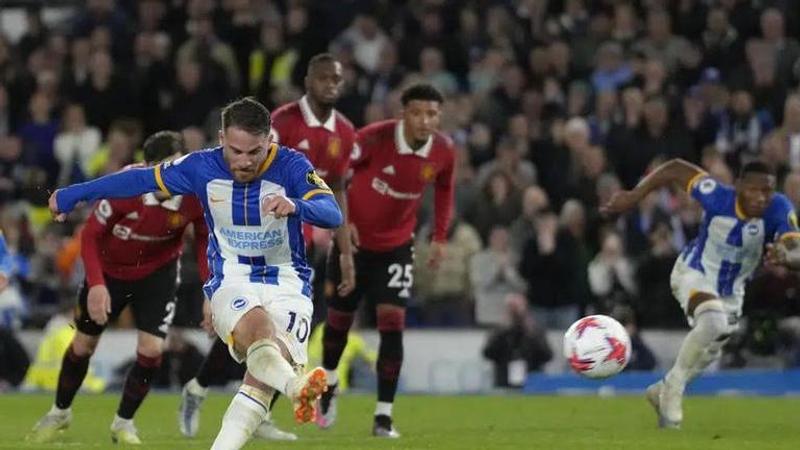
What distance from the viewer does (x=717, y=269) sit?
49.2 ft

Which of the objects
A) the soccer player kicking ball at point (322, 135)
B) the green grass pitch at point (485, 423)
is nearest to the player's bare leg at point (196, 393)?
the soccer player kicking ball at point (322, 135)

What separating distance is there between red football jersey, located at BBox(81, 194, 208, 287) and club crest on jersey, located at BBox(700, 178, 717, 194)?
4187 millimetres

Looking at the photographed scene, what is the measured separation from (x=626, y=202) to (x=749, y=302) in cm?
695

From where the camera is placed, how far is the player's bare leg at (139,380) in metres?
13.6

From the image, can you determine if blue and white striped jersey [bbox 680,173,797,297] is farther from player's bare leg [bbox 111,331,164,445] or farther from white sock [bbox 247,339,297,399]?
white sock [bbox 247,339,297,399]

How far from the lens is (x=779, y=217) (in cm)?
1481

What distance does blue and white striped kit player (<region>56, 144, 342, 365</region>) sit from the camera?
10.6m

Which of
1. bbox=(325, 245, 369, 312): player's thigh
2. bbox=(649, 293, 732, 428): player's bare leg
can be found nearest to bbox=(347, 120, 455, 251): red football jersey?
bbox=(325, 245, 369, 312): player's thigh

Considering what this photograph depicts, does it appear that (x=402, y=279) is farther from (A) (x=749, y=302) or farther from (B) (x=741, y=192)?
(A) (x=749, y=302)

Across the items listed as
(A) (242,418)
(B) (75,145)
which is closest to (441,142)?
(A) (242,418)

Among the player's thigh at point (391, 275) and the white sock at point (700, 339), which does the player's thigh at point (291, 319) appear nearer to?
the player's thigh at point (391, 275)

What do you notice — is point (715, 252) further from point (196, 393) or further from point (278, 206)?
Answer: point (278, 206)

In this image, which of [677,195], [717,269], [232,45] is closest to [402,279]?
[717,269]

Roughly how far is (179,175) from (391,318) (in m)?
4.03
